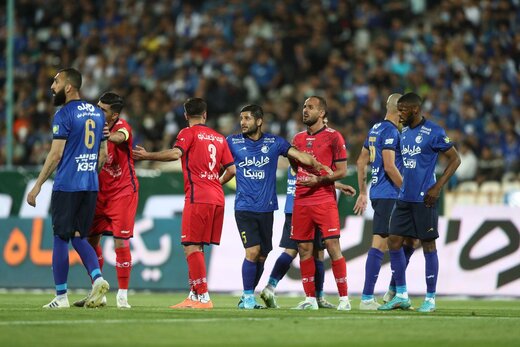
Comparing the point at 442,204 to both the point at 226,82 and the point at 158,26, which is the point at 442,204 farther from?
the point at 158,26

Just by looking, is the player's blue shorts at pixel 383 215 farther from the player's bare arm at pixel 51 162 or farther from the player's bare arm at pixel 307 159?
the player's bare arm at pixel 51 162

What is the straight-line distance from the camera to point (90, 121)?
12492 mm

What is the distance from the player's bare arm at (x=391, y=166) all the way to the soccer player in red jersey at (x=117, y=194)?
2898 millimetres

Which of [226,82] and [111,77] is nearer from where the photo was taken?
[226,82]

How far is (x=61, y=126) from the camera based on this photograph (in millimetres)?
12344

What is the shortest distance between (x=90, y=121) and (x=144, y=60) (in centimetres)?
1720

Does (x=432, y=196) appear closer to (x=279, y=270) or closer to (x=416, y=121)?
(x=416, y=121)

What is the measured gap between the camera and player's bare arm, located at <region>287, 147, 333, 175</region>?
510 inches

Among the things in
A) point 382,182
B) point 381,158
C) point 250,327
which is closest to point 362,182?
point 382,182

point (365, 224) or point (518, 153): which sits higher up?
point (518, 153)

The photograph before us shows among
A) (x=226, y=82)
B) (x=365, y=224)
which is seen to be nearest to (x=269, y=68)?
(x=226, y=82)

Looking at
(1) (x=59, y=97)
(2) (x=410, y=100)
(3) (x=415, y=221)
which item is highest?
(2) (x=410, y=100)

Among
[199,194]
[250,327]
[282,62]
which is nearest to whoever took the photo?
[250,327]

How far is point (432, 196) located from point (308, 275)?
166cm
